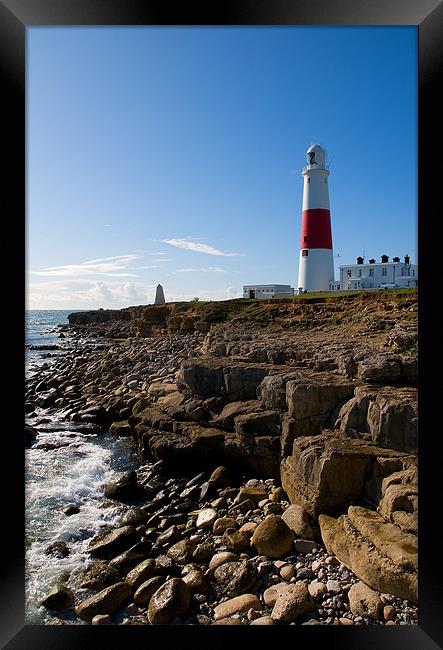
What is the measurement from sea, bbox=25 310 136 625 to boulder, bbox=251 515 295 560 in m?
1.22

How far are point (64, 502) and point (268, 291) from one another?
322 inches

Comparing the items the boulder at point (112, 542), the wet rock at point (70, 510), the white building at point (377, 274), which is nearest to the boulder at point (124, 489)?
the wet rock at point (70, 510)

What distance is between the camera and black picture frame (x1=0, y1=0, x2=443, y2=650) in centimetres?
149

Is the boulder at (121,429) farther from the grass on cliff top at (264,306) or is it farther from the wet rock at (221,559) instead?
the grass on cliff top at (264,306)

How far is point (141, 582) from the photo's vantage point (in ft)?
8.79

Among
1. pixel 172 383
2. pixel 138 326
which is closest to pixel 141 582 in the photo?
pixel 172 383

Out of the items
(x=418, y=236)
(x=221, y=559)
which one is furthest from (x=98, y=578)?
(x=418, y=236)

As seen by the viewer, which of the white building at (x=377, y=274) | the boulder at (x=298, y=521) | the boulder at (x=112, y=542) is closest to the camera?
the boulder at (x=298, y=521)

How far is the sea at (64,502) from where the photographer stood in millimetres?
2895

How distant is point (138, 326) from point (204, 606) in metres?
12.6

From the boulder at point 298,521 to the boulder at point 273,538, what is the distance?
54 millimetres

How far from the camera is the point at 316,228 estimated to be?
1195 centimetres
